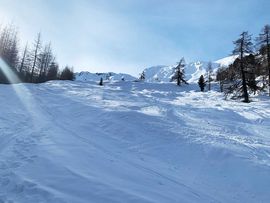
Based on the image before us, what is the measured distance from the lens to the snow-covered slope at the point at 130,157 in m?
7.22

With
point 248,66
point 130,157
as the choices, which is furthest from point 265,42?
point 130,157

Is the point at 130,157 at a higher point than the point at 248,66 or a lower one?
lower

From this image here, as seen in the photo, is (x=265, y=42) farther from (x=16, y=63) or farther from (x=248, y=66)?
(x=16, y=63)

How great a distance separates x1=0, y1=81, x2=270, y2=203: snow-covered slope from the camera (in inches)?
284

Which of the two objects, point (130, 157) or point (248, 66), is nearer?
point (130, 157)

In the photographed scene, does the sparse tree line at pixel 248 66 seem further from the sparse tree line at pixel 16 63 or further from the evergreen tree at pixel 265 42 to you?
the sparse tree line at pixel 16 63

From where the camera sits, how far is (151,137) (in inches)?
553

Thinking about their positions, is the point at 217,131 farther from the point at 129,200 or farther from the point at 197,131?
the point at 129,200

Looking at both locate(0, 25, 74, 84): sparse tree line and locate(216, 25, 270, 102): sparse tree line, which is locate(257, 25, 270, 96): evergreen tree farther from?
locate(0, 25, 74, 84): sparse tree line

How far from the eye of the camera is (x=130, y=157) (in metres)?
11.1

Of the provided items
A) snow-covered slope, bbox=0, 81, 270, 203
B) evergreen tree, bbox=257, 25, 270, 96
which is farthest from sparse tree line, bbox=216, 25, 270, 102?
snow-covered slope, bbox=0, 81, 270, 203

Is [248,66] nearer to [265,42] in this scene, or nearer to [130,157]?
[265,42]

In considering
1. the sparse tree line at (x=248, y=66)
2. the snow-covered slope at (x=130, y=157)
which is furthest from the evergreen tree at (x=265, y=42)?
the snow-covered slope at (x=130, y=157)

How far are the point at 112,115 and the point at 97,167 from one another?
871 cm
